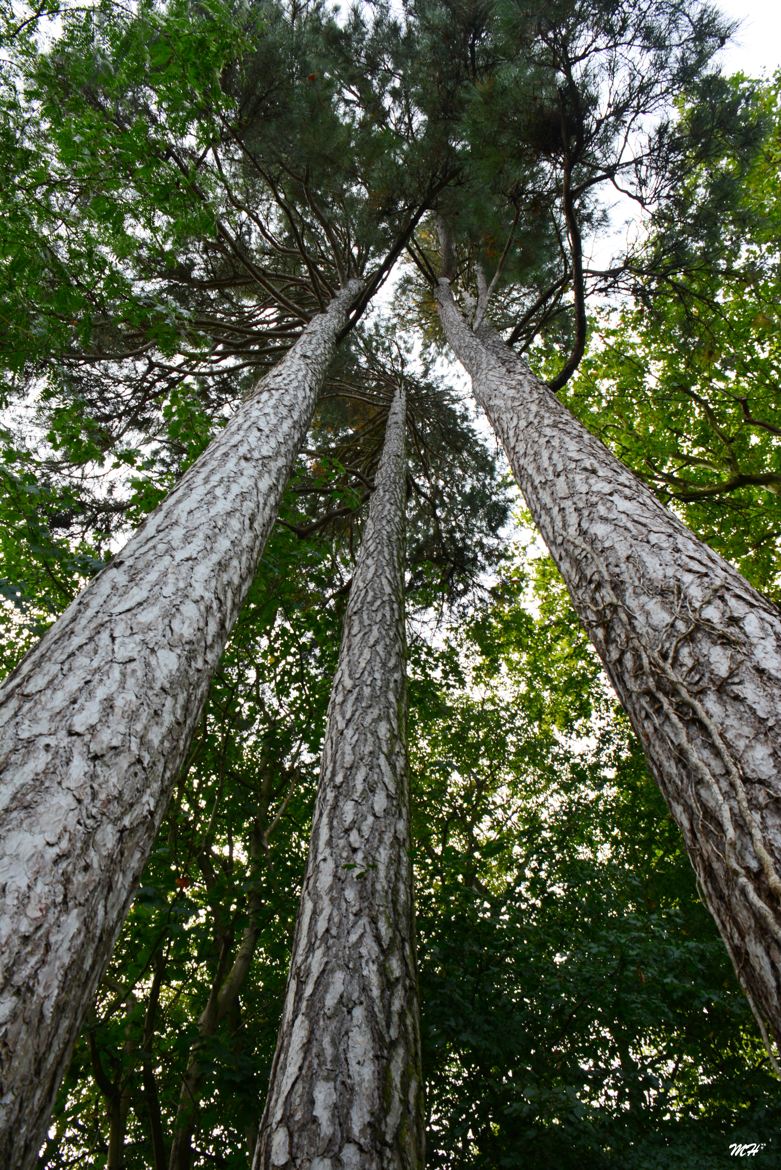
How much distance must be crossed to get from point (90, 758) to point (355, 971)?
5.01ft

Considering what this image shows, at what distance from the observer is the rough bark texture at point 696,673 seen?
4.16 ft

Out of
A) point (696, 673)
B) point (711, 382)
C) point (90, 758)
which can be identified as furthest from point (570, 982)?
point (711, 382)

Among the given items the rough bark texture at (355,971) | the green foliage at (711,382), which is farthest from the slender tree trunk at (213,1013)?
the green foliage at (711,382)

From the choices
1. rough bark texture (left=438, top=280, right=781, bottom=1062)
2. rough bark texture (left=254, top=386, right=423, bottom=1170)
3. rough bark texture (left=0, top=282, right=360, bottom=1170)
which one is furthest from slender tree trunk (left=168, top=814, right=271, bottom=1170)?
rough bark texture (left=438, top=280, right=781, bottom=1062)

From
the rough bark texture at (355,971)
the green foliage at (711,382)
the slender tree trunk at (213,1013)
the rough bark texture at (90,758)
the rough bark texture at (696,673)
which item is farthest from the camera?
the green foliage at (711,382)

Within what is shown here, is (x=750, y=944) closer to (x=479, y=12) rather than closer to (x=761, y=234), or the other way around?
(x=761, y=234)

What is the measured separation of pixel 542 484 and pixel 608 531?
724mm

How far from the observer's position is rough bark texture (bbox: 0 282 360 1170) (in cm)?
113

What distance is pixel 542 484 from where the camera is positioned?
297 cm

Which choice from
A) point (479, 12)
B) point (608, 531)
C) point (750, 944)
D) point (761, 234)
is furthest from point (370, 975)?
point (479, 12)

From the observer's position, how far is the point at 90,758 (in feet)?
4.93

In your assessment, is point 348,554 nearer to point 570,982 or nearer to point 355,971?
point 570,982

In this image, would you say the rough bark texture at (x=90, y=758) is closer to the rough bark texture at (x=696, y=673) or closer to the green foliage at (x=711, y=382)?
the rough bark texture at (x=696, y=673)

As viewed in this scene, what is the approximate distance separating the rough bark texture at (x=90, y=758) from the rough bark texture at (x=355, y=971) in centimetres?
103
